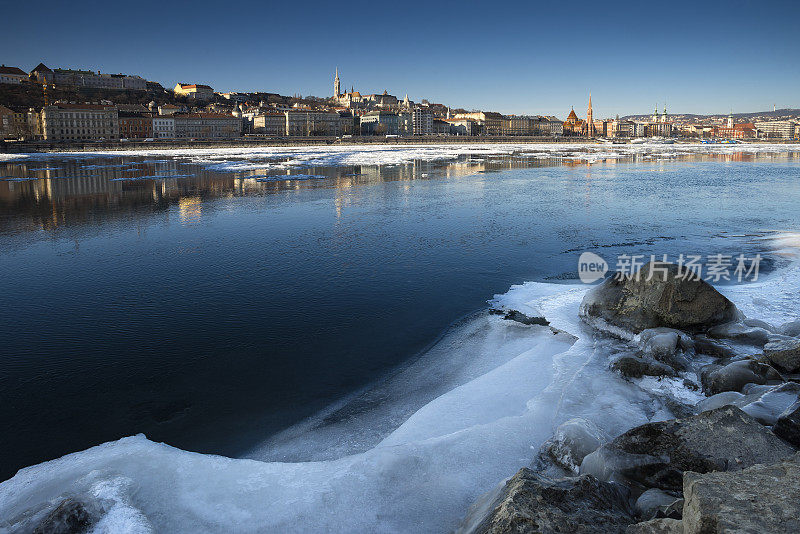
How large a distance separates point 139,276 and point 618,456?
8.34m

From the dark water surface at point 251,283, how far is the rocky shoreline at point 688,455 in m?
2.39

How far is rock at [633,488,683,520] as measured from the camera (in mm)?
2863

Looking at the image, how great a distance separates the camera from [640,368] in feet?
18.1

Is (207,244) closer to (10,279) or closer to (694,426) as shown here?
(10,279)

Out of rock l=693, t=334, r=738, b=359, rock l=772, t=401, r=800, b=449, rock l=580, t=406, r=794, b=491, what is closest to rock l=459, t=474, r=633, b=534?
rock l=580, t=406, r=794, b=491

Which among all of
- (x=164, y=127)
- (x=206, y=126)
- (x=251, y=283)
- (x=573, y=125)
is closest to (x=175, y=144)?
(x=164, y=127)

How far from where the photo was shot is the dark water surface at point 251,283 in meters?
5.29

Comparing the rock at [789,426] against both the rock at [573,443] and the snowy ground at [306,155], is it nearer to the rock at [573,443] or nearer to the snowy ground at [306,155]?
the rock at [573,443]

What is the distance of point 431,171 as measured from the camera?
33.0 meters

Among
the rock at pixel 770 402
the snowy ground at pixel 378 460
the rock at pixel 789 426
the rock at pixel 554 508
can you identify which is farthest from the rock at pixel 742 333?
the rock at pixel 554 508

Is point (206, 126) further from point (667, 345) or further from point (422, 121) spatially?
point (667, 345)

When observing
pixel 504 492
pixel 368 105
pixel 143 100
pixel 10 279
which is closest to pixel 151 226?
pixel 10 279

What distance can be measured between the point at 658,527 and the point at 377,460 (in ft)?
6.67

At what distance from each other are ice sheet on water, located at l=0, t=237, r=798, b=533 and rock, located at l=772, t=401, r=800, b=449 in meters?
0.96
